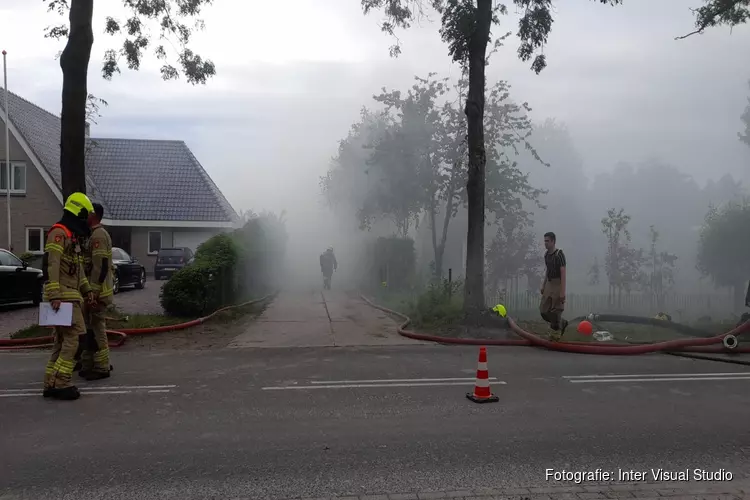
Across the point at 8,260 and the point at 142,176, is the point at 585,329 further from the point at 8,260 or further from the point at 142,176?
the point at 142,176

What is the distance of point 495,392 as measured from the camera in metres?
6.70

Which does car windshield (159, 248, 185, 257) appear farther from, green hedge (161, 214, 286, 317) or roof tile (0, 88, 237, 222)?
green hedge (161, 214, 286, 317)

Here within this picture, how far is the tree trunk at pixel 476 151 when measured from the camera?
1173 centimetres

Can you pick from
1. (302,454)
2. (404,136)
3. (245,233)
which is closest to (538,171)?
(404,136)

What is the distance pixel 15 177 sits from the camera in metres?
25.0

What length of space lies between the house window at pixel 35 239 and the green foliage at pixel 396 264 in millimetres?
14282

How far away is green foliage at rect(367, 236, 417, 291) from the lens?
71.2 feet

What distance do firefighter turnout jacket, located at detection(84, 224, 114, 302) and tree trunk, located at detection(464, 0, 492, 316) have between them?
6698 millimetres

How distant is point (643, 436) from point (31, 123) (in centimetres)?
2865

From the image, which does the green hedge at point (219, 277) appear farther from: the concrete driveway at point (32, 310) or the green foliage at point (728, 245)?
the green foliage at point (728, 245)

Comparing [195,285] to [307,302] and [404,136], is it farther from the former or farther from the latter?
[404,136]

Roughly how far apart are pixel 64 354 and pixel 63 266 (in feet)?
3.09

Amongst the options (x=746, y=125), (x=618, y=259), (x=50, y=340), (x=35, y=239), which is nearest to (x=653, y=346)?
(x=50, y=340)

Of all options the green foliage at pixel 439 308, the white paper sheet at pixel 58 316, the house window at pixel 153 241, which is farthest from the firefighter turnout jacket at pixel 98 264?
the house window at pixel 153 241
